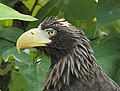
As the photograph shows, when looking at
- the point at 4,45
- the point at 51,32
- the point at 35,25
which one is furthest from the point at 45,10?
the point at 51,32

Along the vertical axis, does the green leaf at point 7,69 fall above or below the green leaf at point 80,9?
below

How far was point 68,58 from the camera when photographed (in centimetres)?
306

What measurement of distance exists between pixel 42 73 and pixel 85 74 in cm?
33

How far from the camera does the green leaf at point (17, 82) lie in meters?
3.39

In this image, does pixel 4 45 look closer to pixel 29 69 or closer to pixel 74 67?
pixel 29 69

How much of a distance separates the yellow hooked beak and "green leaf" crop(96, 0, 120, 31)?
323 millimetres

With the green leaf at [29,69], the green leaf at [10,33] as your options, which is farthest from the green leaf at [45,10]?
the green leaf at [29,69]

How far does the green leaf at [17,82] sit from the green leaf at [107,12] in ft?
2.29

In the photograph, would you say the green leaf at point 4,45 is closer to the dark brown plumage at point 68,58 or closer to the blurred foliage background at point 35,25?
the blurred foliage background at point 35,25

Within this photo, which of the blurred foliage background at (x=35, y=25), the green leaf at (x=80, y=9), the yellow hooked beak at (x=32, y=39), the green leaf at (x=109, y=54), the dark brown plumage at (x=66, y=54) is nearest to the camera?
the yellow hooked beak at (x=32, y=39)

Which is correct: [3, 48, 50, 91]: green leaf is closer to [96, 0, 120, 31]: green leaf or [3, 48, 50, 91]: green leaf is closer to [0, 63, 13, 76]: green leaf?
[0, 63, 13, 76]: green leaf

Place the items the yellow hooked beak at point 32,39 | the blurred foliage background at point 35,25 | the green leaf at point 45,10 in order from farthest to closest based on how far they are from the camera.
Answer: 1. the green leaf at point 45,10
2. the blurred foliage background at point 35,25
3. the yellow hooked beak at point 32,39

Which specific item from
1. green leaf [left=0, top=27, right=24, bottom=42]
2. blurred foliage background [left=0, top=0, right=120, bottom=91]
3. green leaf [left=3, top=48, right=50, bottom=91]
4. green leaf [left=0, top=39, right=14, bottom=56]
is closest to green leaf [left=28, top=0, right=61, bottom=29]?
blurred foliage background [left=0, top=0, right=120, bottom=91]

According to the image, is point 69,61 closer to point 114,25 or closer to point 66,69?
point 66,69
